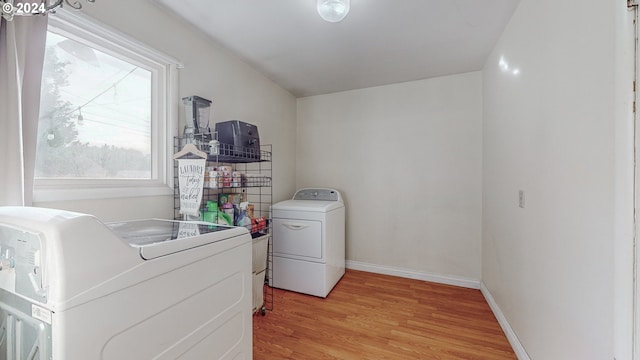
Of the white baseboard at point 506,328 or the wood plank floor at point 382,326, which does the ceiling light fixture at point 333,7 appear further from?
the white baseboard at point 506,328

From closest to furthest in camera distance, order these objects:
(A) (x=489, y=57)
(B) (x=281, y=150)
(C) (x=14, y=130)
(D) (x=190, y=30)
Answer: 1. (C) (x=14, y=130)
2. (D) (x=190, y=30)
3. (A) (x=489, y=57)
4. (B) (x=281, y=150)

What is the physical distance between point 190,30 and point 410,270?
3.13m

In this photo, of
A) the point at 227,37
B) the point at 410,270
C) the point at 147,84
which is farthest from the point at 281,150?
the point at 410,270

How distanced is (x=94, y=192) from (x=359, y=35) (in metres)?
2.05

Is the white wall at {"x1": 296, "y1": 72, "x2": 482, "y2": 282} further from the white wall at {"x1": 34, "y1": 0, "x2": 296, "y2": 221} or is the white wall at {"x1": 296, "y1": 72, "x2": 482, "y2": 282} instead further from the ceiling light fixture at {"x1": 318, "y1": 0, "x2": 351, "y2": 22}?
the ceiling light fixture at {"x1": 318, "y1": 0, "x2": 351, "y2": 22}

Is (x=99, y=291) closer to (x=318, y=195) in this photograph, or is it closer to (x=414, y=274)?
(x=318, y=195)

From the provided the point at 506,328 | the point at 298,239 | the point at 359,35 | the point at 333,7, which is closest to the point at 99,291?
the point at 333,7

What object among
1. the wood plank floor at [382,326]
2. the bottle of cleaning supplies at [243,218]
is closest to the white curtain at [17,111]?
the bottle of cleaning supplies at [243,218]

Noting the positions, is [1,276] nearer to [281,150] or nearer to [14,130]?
[14,130]

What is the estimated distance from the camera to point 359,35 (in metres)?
1.97

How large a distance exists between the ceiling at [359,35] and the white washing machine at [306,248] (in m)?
1.43

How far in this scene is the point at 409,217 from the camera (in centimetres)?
289

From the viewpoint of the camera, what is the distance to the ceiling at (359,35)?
1654 millimetres

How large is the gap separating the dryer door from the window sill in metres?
1.14
